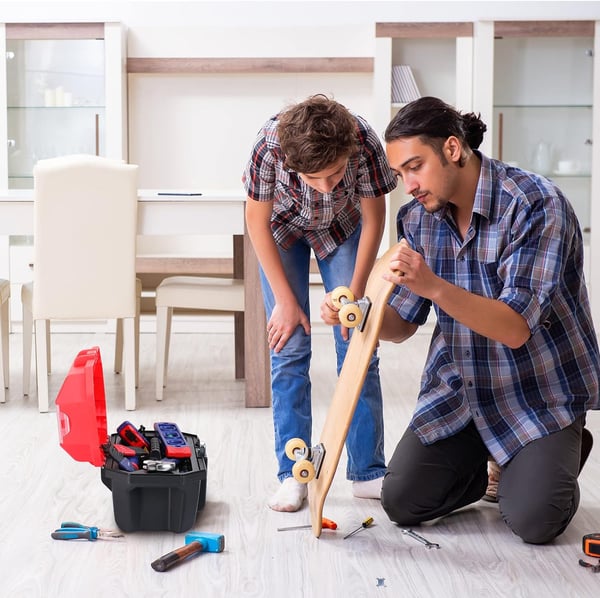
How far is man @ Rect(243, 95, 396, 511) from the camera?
2119 mm

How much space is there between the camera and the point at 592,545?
184 cm

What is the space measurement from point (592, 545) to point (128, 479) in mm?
949

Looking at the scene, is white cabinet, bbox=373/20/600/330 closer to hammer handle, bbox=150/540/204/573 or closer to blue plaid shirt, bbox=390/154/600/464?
blue plaid shirt, bbox=390/154/600/464

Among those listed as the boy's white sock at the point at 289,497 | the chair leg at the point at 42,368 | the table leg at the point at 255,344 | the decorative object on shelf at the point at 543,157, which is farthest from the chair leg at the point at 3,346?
the decorative object on shelf at the point at 543,157

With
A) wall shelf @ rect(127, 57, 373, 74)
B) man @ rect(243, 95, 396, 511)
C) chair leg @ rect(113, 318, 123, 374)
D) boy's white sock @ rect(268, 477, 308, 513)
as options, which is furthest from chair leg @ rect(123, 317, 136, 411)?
wall shelf @ rect(127, 57, 373, 74)

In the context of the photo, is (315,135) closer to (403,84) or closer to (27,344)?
(27,344)

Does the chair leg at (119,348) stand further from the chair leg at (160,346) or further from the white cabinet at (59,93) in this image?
the white cabinet at (59,93)

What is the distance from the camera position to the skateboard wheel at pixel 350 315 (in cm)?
183

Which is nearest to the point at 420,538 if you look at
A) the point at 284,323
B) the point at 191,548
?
the point at 191,548

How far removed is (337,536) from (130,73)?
372cm

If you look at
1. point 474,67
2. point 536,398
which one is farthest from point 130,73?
point 536,398

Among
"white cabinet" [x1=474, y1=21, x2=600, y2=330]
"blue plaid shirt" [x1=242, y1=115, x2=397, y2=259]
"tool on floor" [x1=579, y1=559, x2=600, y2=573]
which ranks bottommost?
"tool on floor" [x1=579, y1=559, x2=600, y2=573]

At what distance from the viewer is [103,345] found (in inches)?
180

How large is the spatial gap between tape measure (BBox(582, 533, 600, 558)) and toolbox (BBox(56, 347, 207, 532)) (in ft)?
2.63
